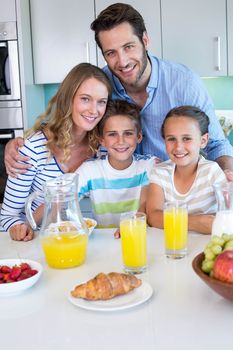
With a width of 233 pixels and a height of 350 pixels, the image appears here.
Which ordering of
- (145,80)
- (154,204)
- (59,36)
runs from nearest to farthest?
1. (154,204)
2. (145,80)
3. (59,36)

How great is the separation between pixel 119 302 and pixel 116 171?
41.9 inches

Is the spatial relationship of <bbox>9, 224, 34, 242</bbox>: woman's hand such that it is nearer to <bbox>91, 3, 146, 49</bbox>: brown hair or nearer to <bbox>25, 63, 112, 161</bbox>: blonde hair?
<bbox>25, 63, 112, 161</bbox>: blonde hair

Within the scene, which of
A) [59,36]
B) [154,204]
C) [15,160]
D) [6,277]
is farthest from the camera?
[59,36]

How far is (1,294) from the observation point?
3.38 ft

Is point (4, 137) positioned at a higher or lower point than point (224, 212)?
higher

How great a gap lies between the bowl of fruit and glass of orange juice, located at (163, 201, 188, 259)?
0.79 feet

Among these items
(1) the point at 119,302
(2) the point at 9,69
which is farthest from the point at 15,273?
(2) the point at 9,69

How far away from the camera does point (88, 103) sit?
1.87m

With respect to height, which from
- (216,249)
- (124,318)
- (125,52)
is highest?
(125,52)

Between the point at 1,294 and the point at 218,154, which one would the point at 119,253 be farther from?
the point at 218,154

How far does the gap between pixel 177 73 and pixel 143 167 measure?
50 centimetres

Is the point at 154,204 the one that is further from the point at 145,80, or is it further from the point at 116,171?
the point at 145,80

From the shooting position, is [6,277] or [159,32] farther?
[159,32]

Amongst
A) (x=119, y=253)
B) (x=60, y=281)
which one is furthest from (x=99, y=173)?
(x=60, y=281)
